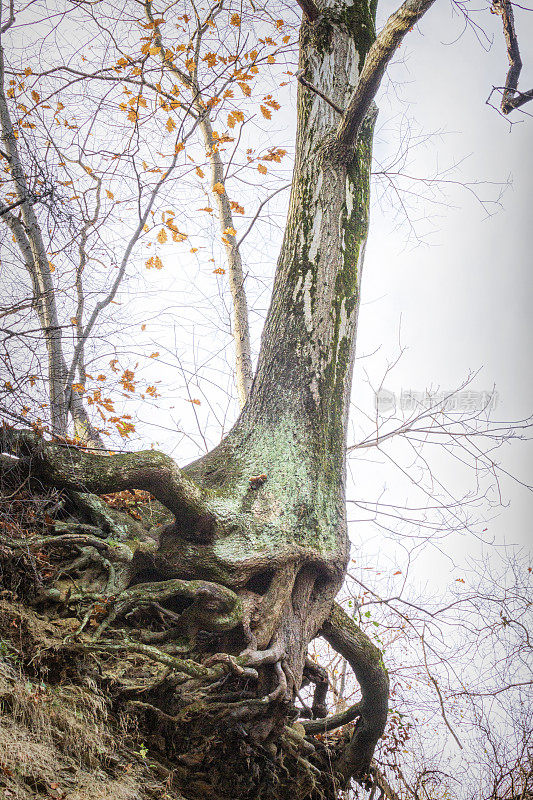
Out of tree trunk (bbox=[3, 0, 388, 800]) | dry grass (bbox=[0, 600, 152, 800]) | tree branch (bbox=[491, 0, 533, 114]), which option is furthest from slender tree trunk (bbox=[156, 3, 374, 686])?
tree branch (bbox=[491, 0, 533, 114])

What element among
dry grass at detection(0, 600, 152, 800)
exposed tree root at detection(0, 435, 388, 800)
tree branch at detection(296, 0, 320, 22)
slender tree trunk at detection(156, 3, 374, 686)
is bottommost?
dry grass at detection(0, 600, 152, 800)

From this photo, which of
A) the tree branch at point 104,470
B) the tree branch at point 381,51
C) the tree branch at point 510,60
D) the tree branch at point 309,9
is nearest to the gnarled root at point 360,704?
the tree branch at point 104,470

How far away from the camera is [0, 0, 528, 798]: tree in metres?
2.12

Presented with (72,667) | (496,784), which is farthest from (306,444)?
(496,784)

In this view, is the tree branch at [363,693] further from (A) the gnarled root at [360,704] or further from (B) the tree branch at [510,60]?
(B) the tree branch at [510,60]

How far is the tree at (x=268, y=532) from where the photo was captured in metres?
2.12

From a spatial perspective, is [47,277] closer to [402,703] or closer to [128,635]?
[128,635]

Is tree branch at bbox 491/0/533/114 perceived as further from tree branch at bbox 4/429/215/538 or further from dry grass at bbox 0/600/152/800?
dry grass at bbox 0/600/152/800

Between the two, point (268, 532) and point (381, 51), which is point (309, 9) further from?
point (268, 532)

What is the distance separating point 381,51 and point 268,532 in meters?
2.71

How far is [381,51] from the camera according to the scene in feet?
8.65

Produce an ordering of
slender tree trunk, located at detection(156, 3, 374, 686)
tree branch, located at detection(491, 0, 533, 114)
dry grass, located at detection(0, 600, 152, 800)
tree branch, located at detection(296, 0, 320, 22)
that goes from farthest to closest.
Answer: tree branch, located at detection(296, 0, 320, 22) < tree branch, located at detection(491, 0, 533, 114) < slender tree trunk, located at detection(156, 3, 374, 686) < dry grass, located at detection(0, 600, 152, 800)

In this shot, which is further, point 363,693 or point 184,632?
point 363,693

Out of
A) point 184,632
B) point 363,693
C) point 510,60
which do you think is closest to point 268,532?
point 184,632
